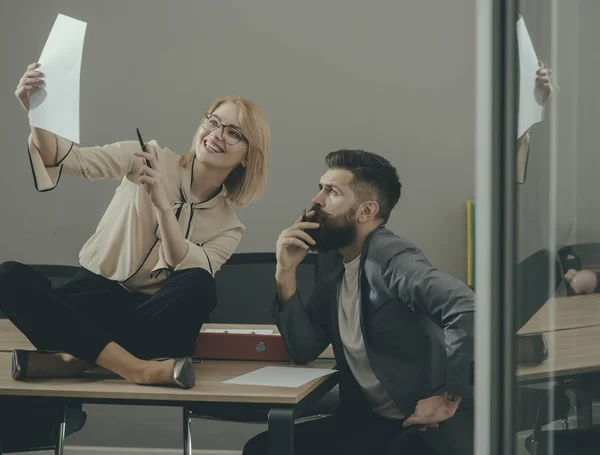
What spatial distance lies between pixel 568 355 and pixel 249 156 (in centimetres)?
155

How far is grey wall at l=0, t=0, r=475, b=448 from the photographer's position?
10.8 ft

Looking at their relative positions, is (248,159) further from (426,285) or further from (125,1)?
(125,1)

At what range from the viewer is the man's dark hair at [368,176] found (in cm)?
199

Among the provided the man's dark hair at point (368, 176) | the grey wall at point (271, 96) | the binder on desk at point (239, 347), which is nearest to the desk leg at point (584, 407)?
the binder on desk at point (239, 347)

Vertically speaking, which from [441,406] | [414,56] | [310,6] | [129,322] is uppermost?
[310,6]

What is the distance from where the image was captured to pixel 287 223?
3.35m

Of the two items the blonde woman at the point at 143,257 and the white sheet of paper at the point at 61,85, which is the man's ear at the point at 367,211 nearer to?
the blonde woman at the point at 143,257

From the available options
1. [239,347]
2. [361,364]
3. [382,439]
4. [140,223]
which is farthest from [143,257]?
[382,439]

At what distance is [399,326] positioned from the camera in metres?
1.75

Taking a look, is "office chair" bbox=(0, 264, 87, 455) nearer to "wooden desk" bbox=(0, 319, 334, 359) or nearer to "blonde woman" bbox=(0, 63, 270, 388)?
"wooden desk" bbox=(0, 319, 334, 359)

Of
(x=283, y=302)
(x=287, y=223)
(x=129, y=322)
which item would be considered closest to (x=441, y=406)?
(x=283, y=302)

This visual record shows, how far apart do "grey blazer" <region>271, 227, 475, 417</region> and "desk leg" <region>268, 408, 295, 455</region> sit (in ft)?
1.49

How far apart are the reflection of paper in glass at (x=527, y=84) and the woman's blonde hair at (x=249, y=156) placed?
143cm

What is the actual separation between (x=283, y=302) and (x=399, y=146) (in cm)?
159
